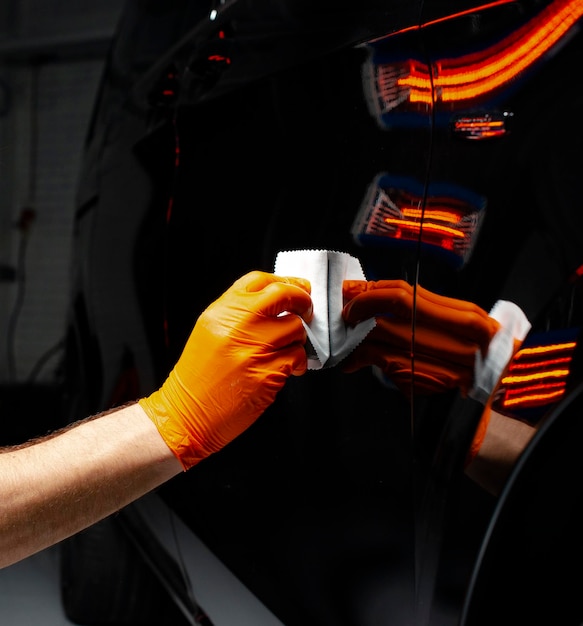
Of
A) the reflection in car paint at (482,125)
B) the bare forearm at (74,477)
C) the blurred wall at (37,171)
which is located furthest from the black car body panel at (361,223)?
the blurred wall at (37,171)

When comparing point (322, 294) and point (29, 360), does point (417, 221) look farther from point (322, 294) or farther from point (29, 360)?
point (29, 360)

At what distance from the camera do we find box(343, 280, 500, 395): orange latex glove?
871 mm

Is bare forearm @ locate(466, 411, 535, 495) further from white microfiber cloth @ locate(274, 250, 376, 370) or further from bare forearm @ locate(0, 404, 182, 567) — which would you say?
bare forearm @ locate(0, 404, 182, 567)

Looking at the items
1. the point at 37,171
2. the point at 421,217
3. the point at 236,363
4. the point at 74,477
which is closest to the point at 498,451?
the point at 421,217

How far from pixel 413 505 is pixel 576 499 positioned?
219mm

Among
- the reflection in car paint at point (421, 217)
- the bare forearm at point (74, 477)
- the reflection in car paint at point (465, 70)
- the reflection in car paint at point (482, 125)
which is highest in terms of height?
the reflection in car paint at point (465, 70)

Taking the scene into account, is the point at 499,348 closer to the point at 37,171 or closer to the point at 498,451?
the point at 498,451

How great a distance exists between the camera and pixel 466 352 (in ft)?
2.88

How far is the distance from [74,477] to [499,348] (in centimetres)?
64

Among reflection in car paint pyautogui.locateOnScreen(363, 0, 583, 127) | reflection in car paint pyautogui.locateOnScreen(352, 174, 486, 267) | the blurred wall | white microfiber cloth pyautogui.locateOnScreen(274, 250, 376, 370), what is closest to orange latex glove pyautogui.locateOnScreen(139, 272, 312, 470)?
white microfiber cloth pyautogui.locateOnScreen(274, 250, 376, 370)

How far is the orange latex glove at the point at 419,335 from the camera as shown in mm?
871

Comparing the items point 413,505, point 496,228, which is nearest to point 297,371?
point 413,505

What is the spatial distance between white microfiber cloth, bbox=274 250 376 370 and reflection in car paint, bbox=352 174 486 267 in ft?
0.18

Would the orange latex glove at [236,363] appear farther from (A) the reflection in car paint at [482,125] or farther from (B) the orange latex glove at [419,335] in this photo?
(A) the reflection in car paint at [482,125]
